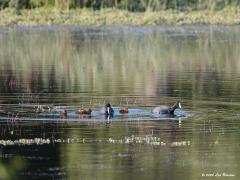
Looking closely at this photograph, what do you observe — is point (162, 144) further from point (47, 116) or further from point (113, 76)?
point (113, 76)

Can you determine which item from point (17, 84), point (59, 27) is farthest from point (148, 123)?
point (59, 27)

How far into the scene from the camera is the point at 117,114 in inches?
1001

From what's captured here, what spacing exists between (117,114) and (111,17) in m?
48.0

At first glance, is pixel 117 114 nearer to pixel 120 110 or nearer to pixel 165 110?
pixel 120 110

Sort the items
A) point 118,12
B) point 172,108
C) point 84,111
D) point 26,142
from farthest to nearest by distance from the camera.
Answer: point 118,12, point 172,108, point 84,111, point 26,142

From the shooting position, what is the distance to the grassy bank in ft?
233

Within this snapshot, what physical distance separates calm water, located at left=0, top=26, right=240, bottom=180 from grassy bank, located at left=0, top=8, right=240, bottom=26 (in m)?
17.6

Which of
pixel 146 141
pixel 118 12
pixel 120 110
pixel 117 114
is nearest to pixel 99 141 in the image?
pixel 146 141

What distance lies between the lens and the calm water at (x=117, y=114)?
18.5 meters

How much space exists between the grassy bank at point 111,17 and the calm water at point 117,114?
57.7 feet

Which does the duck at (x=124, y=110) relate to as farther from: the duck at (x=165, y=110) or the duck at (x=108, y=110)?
the duck at (x=165, y=110)

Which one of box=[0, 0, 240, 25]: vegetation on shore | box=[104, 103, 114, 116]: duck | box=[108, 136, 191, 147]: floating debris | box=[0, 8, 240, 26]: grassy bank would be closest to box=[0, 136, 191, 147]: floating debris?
box=[108, 136, 191, 147]: floating debris

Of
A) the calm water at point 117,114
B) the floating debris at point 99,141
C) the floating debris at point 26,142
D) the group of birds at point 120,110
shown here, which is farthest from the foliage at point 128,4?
the floating debris at point 26,142

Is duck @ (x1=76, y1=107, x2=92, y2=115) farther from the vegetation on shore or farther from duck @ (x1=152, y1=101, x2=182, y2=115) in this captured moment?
the vegetation on shore
